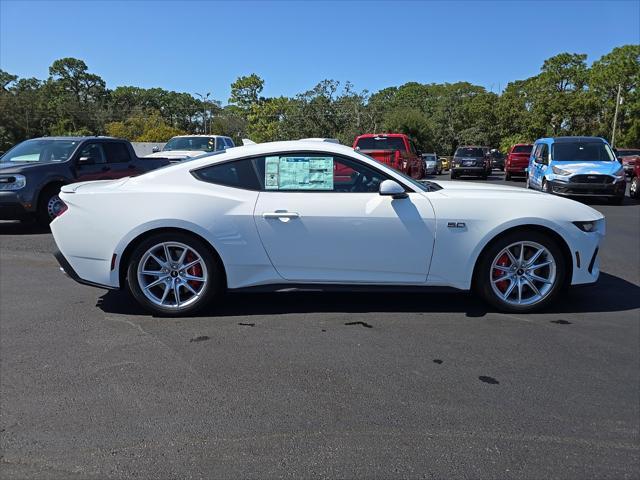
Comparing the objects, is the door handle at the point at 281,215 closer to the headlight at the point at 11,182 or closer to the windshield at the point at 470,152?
the headlight at the point at 11,182

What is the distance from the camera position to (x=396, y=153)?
1488cm

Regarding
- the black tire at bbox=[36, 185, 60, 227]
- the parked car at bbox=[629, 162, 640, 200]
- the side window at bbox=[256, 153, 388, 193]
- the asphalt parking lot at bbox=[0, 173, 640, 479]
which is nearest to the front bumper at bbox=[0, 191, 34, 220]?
the black tire at bbox=[36, 185, 60, 227]

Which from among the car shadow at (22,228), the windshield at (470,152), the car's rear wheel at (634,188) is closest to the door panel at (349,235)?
the car shadow at (22,228)

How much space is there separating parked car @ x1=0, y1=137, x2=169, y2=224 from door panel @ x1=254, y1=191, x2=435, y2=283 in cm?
546

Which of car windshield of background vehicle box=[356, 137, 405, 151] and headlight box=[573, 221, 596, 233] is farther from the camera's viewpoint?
car windshield of background vehicle box=[356, 137, 405, 151]

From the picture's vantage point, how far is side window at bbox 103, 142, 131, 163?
10727mm

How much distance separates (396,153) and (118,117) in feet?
228

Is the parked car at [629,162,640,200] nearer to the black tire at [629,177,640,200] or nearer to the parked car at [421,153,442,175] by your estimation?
the black tire at [629,177,640,200]

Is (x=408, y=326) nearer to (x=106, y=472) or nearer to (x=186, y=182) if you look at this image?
(x=186, y=182)

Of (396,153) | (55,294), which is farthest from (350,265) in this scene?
(396,153)

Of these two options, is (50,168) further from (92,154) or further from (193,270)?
(193,270)

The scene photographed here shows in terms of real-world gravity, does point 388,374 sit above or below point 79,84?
below

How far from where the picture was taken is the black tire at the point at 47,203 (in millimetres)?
9164

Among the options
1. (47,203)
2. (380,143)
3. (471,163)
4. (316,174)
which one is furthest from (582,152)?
(471,163)
